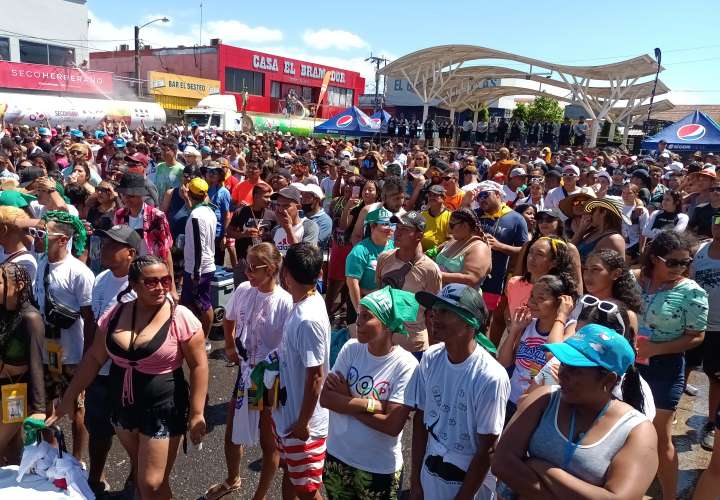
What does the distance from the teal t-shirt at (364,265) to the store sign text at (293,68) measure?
157 ft

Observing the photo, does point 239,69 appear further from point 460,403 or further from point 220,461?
point 460,403

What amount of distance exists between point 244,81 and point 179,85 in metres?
10.4

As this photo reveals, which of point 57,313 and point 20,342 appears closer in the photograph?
point 20,342

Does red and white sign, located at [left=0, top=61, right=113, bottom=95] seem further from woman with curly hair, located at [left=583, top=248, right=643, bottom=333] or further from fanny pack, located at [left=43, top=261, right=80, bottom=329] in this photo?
woman with curly hair, located at [left=583, top=248, right=643, bottom=333]

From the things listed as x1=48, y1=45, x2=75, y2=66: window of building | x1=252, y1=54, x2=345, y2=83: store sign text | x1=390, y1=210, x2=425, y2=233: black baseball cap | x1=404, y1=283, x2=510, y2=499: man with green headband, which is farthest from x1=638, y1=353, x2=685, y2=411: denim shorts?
x1=252, y1=54, x2=345, y2=83: store sign text

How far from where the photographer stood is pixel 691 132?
43.5ft

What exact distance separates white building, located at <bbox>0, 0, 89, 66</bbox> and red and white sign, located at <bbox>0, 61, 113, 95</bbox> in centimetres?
983

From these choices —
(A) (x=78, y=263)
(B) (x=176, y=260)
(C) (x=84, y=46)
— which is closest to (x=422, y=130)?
(B) (x=176, y=260)

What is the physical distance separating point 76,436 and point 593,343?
3350 millimetres

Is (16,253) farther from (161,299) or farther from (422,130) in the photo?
(422,130)

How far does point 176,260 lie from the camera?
591 cm

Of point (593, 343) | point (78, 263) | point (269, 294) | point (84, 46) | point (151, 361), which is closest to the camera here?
point (593, 343)

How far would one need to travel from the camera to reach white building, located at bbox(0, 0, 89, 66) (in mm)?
36844

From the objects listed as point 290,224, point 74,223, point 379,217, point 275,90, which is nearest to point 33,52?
point 275,90
